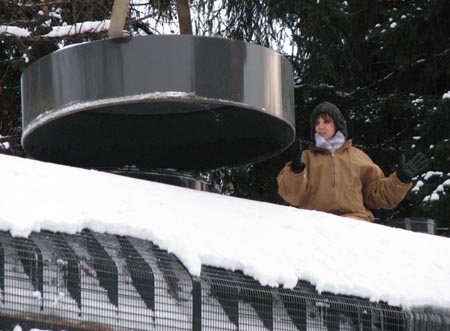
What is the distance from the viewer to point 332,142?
905 cm

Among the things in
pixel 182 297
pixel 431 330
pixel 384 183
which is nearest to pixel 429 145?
pixel 384 183

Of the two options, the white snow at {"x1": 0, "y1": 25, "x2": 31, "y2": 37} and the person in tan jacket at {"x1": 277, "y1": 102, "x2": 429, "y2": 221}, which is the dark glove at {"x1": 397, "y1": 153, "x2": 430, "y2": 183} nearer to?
the person in tan jacket at {"x1": 277, "y1": 102, "x2": 429, "y2": 221}

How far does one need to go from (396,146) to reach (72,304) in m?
9.26

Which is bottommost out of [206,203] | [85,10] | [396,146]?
[206,203]

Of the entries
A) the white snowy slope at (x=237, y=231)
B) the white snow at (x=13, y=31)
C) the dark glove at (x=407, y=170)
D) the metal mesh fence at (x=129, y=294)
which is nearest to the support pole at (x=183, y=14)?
the dark glove at (x=407, y=170)

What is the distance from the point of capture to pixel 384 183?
29.8 feet

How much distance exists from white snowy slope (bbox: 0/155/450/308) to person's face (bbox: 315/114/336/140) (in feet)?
3.20

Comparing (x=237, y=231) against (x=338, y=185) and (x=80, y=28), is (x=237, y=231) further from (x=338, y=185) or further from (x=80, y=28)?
(x=80, y=28)

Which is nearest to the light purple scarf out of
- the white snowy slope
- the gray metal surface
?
the gray metal surface

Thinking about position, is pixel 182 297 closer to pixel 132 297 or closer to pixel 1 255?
pixel 132 297

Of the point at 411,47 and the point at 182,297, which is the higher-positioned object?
the point at 411,47

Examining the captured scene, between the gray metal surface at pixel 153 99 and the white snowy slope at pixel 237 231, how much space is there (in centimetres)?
68

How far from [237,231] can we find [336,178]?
1.69m

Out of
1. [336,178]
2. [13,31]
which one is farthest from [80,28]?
[336,178]
